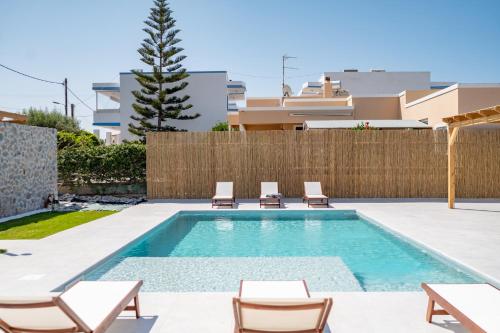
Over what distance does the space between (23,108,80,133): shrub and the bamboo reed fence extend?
19628mm

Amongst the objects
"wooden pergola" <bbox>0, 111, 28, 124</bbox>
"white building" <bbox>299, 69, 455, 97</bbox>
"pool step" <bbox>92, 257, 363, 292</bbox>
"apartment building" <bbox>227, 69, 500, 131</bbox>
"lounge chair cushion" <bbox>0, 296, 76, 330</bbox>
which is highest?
"white building" <bbox>299, 69, 455, 97</bbox>

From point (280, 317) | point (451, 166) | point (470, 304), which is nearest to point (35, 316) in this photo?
point (280, 317)

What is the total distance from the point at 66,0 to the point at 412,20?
48.3 feet

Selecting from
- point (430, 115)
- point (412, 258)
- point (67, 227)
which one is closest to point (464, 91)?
point (430, 115)

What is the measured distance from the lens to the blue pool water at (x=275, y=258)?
206 inches

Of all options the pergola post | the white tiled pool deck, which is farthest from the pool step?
the pergola post

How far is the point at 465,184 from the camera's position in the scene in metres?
12.3

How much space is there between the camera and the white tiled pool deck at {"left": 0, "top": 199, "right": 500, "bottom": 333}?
361 centimetres

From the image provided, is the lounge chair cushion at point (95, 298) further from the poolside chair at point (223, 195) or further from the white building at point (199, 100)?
the white building at point (199, 100)

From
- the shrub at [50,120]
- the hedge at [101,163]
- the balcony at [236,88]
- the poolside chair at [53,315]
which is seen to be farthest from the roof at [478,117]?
the shrub at [50,120]

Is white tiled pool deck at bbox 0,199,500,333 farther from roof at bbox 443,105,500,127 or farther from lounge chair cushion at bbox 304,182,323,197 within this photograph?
roof at bbox 443,105,500,127

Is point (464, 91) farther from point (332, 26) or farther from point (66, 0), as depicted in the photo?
point (66, 0)

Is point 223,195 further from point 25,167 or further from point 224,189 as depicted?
point 25,167

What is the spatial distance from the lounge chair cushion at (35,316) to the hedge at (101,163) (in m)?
11.7
